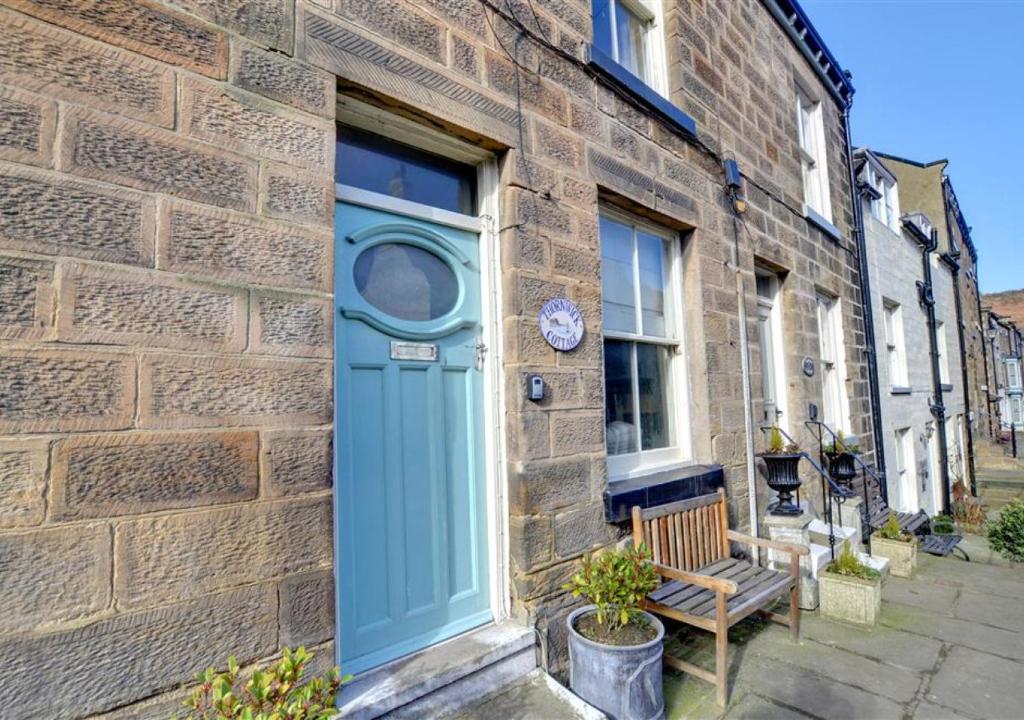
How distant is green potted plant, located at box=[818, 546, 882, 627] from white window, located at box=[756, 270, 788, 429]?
69.2 inches

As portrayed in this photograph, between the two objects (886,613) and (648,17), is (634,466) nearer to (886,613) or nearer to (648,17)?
(886,613)

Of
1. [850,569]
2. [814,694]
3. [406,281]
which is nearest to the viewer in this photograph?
[406,281]

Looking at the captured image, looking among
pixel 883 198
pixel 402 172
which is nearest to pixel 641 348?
pixel 402 172

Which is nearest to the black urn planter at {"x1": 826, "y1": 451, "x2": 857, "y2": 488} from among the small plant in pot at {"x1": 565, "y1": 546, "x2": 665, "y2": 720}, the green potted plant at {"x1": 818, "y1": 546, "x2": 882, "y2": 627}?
the green potted plant at {"x1": 818, "y1": 546, "x2": 882, "y2": 627}

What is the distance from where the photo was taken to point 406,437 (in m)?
2.53

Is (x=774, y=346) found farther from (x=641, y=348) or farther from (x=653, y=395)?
(x=641, y=348)

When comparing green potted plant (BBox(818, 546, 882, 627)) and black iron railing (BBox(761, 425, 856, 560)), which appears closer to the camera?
green potted plant (BBox(818, 546, 882, 627))

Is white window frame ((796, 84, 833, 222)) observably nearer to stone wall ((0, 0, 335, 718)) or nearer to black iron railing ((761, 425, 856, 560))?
black iron railing ((761, 425, 856, 560))

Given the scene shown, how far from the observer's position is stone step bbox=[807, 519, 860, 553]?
481 centimetres

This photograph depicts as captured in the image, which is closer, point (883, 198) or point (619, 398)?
point (619, 398)

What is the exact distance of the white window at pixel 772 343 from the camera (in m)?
5.52

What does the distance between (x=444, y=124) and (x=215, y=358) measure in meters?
1.62

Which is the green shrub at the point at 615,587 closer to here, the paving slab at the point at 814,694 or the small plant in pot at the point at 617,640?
the small plant in pot at the point at 617,640

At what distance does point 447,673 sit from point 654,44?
4831mm
